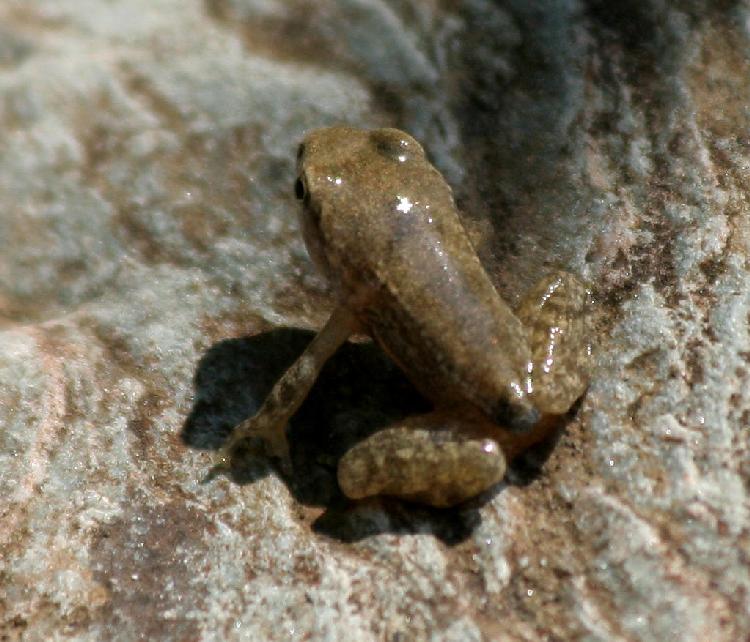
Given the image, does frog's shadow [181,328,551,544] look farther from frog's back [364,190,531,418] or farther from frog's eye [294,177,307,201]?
frog's eye [294,177,307,201]

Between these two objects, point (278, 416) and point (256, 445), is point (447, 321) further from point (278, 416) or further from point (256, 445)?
point (256, 445)

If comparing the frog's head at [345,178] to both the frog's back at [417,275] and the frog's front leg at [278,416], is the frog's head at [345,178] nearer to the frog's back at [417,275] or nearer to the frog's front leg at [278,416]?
the frog's back at [417,275]

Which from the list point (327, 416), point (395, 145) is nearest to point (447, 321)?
point (327, 416)

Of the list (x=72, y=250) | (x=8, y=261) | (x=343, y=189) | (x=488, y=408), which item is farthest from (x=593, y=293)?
(x=8, y=261)

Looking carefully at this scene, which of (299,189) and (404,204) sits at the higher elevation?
(404,204)

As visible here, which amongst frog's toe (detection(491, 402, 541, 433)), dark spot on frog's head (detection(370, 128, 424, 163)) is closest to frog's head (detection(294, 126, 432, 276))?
dark spot on frog's head (detection(370, 128, 424, 163))

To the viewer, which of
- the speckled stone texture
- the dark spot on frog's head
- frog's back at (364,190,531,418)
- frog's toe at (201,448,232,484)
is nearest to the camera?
the speckled stone texture

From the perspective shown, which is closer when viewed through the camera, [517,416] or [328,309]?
[517,416]
